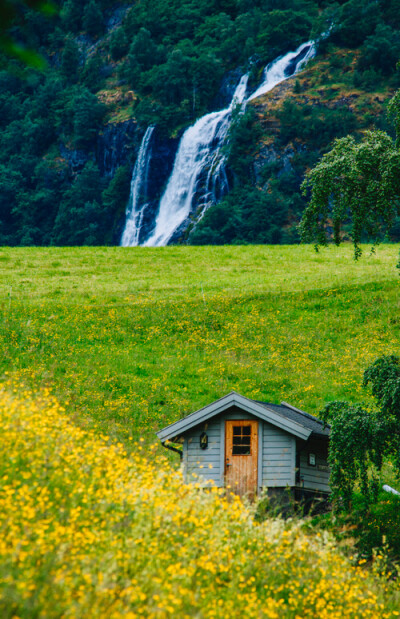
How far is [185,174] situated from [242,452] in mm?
81554

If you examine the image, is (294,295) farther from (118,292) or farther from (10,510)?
(10,510)

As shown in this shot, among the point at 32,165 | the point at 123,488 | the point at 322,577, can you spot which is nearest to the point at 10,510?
the point at 123,488

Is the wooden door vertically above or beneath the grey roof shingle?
beneath

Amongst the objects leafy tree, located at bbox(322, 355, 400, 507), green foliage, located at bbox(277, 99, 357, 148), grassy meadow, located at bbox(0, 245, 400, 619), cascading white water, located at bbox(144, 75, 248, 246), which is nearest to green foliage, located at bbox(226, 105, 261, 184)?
green foliage, located at bbox(277, 99, 357, 148)

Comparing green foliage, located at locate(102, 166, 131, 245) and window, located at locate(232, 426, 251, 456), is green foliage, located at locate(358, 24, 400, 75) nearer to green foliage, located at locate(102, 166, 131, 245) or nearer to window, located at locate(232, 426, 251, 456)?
green foliage, located at locate(102, 166, 131, 245)

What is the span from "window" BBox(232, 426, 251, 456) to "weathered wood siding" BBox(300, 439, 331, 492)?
1.80 metres

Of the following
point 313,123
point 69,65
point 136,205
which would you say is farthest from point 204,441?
point 69,65

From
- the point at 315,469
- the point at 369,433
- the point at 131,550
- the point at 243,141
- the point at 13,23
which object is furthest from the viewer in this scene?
the point at 243,141

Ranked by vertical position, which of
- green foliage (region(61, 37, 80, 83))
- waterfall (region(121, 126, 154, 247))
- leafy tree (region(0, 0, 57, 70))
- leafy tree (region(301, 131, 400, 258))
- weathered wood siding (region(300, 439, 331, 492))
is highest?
green foliage (region(61, 37, 80, 83))

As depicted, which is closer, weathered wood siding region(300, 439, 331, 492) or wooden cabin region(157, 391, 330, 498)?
wooden cabin region(157, 391, 330, 498)

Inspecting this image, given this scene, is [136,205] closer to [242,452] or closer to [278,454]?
[242,452]

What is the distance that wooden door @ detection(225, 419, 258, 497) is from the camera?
1853 centimetres

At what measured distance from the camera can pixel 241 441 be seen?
18.5 meters

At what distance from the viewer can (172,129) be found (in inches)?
4966
